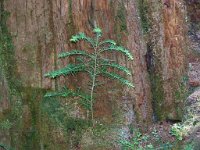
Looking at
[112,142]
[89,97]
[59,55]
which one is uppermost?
[59,55]

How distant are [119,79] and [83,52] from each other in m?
0.53

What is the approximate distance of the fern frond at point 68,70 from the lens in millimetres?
4344

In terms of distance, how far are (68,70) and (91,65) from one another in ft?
0.87

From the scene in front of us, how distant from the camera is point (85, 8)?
14.5ft

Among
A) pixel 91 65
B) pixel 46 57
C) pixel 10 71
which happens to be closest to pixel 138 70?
pixel 91 65

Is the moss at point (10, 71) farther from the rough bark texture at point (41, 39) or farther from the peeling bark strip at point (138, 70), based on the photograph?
the peeling bark strip at point (138, 70)

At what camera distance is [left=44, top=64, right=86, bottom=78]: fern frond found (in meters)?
4.34

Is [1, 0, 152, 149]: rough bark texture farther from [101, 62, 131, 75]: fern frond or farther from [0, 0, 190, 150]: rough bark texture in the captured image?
[101, 62, 131, 75]: fern frond

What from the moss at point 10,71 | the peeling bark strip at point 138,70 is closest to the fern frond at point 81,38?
the peeling bark strip at point 138,70

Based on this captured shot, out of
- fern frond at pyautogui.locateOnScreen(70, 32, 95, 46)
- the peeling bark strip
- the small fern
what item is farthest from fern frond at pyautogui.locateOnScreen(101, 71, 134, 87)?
fern frond at pyautogui.locateOnScreen(70, 32, 95, 46)

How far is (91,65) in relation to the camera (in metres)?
4.41

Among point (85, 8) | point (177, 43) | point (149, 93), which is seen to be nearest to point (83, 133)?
point (149, 93)

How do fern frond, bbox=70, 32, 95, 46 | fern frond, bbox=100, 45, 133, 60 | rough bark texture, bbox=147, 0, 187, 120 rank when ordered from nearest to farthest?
fern frond, bbox=70, 32, 95, 46 → fern frond, bbox=100, 45, 133, 60 → rough bark texture, bbox=147, 0, 187, 120

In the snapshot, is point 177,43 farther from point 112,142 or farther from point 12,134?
point 12,134
